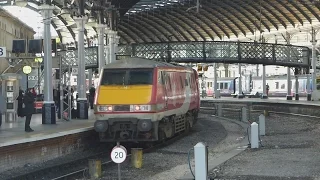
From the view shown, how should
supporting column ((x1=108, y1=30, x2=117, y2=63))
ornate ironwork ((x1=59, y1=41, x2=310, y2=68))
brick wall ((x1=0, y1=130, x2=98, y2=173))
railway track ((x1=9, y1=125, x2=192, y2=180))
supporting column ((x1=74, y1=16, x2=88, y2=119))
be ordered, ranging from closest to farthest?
railway track ((x1=9, y1=125, x2=192, y2=180)) < brick wall ((x1=0, y1=130, x2=98, y2=173)) < supporting column ((x1=74, y1=16, x2=88, y2=119)) < supporting column ((x1=108, y1=30, x2=117, y2=63)) < ornate ironwork ((x1=59, y1=41, x2=310, y2=68))

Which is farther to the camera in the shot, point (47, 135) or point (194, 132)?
point (194, 132)

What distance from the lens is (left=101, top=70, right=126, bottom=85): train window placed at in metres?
18.9

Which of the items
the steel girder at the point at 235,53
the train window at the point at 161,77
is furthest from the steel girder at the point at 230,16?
the train window at the point at 161,77

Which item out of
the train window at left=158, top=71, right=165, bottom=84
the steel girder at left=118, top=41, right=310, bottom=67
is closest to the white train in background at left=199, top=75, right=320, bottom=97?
the steel girder at left=118, top=41, right=310, bottom=67

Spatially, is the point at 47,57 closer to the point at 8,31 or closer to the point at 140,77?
the point at 140,77

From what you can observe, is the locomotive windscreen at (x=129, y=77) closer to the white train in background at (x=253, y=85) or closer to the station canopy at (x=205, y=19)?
the station canopy at (x=205, y=19)

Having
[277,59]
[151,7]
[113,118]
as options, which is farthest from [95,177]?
[151,7]

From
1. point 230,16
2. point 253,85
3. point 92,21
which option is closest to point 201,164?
point 92,21

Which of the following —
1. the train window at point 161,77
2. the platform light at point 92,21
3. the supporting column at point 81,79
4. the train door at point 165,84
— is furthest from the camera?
the platform light at point 92,21

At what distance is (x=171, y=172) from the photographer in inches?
558

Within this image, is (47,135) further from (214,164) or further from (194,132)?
(194,132)

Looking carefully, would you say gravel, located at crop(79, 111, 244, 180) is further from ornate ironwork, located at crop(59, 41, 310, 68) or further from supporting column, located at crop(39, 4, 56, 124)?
ornate ironwork, located at crop(59, 41, 310, 68)

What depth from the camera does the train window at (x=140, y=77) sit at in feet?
61.4

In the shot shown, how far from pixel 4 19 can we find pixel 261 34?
124 ft
